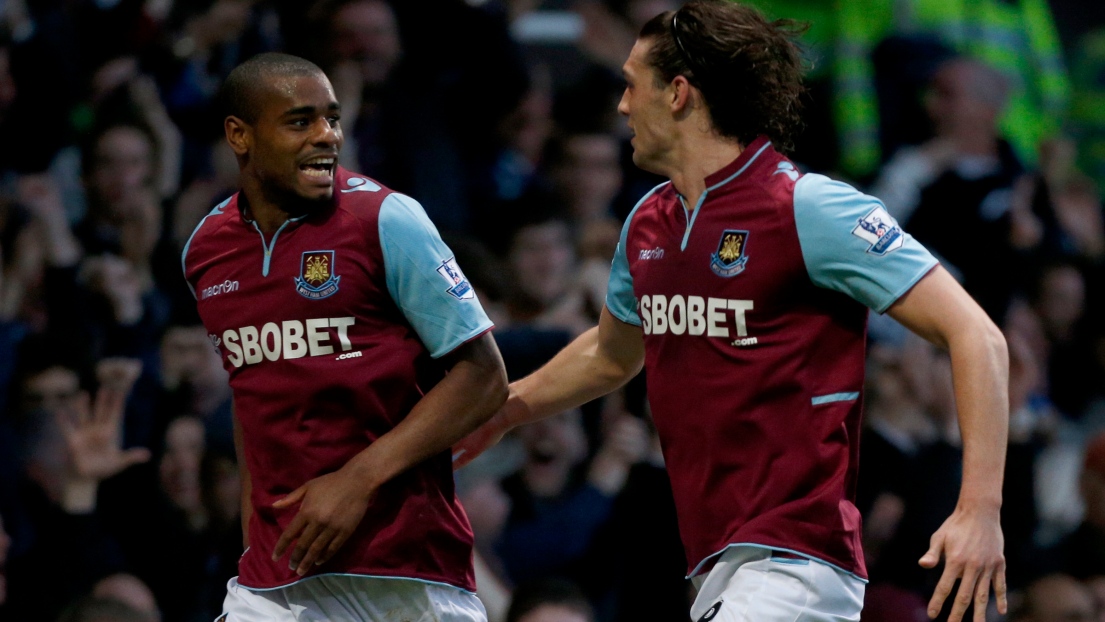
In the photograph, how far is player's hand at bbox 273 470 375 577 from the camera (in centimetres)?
334

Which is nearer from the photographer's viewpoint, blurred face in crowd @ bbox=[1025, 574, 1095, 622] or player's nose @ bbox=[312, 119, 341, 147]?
player's nose @ bbox=[312, 119, 341, 147]

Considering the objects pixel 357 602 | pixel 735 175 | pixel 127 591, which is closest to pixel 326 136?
pixel 735 175

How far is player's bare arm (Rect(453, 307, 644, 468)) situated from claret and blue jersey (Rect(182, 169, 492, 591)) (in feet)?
1.48

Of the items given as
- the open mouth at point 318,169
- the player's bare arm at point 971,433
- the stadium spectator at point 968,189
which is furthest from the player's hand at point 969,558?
the stadium spectator at point 968,189

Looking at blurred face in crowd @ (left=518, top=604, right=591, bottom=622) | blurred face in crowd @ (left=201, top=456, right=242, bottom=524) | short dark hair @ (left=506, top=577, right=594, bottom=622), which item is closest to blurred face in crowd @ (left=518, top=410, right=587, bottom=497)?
short dark hair @ (left=506, top=577, right=594, bottom=622)

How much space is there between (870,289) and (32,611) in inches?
132

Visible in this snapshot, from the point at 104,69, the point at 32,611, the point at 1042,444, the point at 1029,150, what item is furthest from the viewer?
the point at 1029,150

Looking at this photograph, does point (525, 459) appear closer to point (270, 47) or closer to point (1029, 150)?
point (270, 47)

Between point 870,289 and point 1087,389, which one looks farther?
point 1087,389

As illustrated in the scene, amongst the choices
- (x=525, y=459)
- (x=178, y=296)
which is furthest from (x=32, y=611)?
(x=525, y=459)

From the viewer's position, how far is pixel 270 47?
689 cm

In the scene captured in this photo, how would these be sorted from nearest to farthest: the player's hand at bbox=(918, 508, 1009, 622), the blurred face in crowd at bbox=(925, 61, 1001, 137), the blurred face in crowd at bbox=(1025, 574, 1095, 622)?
the player's hand at bbox=(918, 508, 1009, 622)
the blurred face in crowd at bbox=(1025, 574, 1095, 622)
the blurred face in crowd at bbox=(925, 61, 1001, 137)

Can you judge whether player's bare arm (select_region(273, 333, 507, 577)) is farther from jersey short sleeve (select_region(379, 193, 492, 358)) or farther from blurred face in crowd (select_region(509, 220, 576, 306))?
blurred face in crowd (select_region(509, 220, 576, 306))

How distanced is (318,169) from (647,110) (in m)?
0.78
